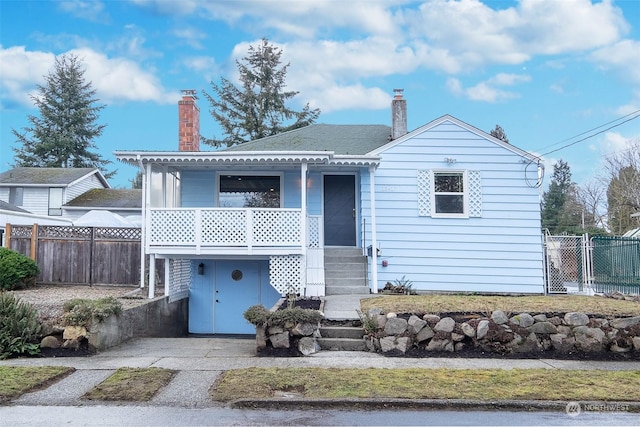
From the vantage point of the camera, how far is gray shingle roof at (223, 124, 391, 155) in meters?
12.9

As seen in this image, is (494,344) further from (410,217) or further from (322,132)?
(322,132)

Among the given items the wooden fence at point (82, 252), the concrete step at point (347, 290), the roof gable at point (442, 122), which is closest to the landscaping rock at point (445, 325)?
the concrete step at point (347, 290)

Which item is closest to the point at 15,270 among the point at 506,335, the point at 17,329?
the point at 17,329

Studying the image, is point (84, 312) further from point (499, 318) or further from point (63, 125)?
point (63, 125)

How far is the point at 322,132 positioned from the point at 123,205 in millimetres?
17685

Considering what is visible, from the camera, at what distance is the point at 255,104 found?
3027 cm

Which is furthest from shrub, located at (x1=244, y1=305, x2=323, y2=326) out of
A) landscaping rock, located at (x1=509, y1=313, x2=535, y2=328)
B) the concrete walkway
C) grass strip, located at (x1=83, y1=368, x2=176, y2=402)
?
landscaping rock, located at (x1=509, y1=313, x2=535, y2=328)

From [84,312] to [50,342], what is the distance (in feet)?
2.25

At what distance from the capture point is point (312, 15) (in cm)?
1380

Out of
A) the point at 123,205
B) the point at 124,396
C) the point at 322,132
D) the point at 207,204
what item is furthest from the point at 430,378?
the point at 123,205

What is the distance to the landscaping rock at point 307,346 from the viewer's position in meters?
7.09

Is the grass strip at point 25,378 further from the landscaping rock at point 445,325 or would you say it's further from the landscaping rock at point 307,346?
the landscaping rock at point 445,325

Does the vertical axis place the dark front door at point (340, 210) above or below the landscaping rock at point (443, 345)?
above

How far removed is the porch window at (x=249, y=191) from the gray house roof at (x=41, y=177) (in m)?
19.4
